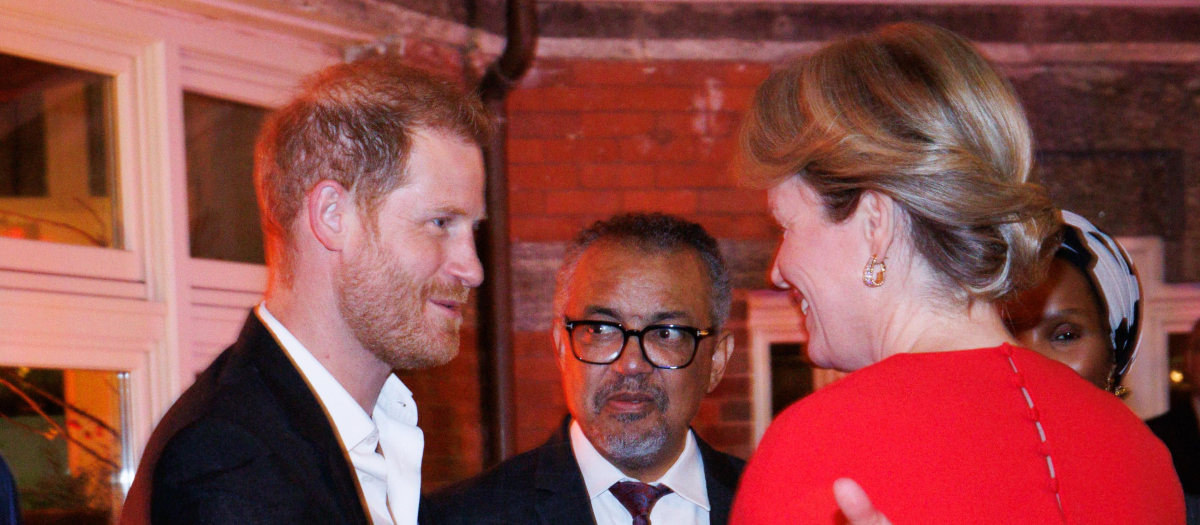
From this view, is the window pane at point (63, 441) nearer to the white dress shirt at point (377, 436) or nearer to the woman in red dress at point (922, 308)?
the white dress shirt at point (377, 436)

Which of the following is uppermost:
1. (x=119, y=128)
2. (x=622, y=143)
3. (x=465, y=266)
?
(x=622, y=143)

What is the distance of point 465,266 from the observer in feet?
6.05

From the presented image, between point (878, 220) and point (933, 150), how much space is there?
4.2 inches

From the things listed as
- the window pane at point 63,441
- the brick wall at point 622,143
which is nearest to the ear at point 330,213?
the window pane at point 63,441

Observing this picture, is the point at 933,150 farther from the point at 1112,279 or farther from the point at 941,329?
the point at 1112,279

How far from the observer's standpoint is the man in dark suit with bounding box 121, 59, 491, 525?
158 cm

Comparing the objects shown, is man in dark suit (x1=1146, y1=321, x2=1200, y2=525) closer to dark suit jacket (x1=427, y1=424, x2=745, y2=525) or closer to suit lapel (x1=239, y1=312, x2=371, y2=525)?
dark suit jacket (x1=427, y1=424, x2=745, y2=525)

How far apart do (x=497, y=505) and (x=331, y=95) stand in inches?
41.6

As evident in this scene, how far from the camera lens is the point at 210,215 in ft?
11.3

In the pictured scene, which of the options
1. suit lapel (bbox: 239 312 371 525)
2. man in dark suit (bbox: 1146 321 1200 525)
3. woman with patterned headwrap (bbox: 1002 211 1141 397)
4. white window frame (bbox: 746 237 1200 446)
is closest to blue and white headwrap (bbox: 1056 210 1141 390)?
woman with patterned headwrap (bbox: 1002 211 1141 397)

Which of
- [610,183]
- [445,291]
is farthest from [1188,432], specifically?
[445,291]

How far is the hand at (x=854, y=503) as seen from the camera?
3.17 feet

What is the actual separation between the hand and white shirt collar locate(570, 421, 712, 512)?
1.52 metres

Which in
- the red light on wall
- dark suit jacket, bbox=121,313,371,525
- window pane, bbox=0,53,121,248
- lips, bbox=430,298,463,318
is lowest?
dark suit jacket, bbox=121,313,371,525
